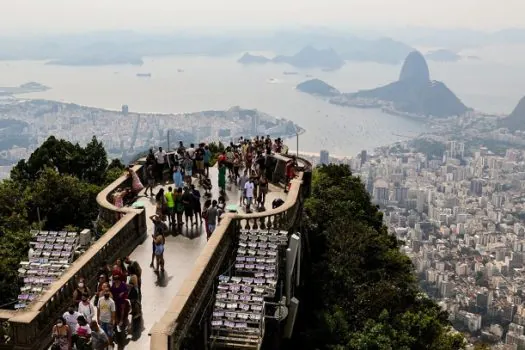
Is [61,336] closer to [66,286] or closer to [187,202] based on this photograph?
[66,286]

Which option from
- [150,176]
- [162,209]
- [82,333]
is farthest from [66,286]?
[150,176]

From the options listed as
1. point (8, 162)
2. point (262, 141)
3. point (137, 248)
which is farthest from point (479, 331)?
point (8, 162)

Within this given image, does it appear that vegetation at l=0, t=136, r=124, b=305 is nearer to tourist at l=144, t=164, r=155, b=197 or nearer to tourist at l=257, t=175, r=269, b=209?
tourist at l=144, t=164, r=155, b=197

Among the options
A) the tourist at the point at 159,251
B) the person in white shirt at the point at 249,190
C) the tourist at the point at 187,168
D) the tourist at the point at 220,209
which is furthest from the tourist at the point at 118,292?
the tourist at the point at 187,168

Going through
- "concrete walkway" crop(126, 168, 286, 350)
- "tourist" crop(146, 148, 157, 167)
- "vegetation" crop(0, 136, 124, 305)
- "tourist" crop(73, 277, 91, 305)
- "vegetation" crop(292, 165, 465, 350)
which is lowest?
"vegetation" crop(292, 165, 465, 350)

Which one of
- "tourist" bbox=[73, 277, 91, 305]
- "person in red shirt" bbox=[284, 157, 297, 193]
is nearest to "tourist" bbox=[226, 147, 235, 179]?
"person in red shirt" bbox=[284, 157, 297, 193]

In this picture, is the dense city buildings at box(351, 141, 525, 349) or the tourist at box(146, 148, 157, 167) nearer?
the tourist at box(146, 148, 157, 167)

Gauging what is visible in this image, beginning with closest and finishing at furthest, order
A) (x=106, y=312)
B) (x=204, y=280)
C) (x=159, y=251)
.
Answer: (x=106, y=312) → (x=204, y=280) → (x=159, y=251)
